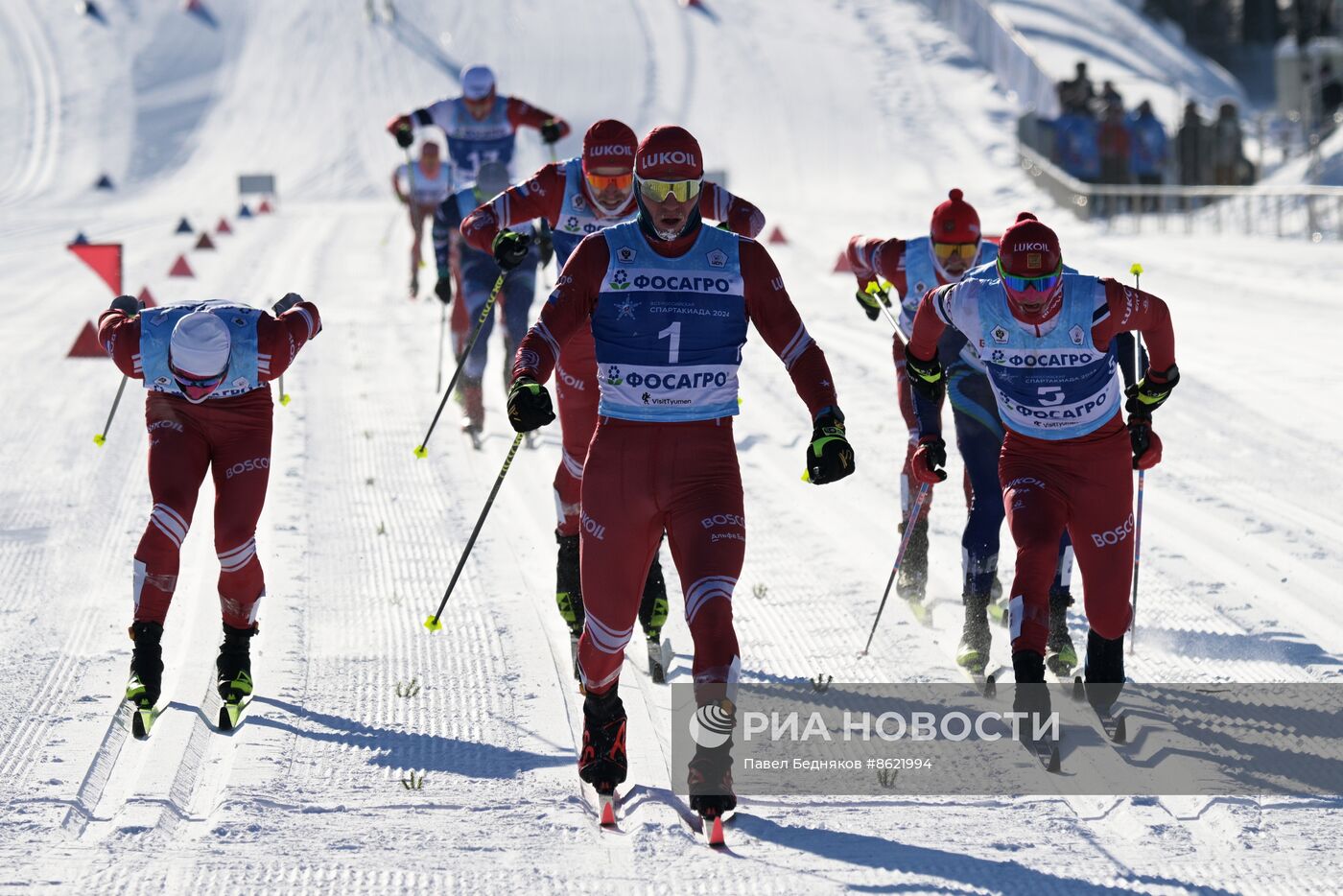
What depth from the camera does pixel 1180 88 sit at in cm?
4362

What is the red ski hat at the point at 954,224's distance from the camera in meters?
7.67

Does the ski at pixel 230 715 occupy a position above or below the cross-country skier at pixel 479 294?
below

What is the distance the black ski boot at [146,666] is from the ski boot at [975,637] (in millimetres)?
3278

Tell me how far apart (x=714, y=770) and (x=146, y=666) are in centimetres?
242

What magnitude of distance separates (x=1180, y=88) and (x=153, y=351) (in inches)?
1617

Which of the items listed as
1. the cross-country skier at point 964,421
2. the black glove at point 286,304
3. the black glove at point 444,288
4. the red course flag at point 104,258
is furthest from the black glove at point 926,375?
the red course flag at point 104,258

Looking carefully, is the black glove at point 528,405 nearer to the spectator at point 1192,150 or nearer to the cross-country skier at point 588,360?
the cross-country skier at point 588,360

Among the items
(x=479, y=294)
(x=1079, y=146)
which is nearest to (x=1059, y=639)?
(x=479, y=294)

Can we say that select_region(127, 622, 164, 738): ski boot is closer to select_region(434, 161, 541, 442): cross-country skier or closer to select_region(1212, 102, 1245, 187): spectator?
select_region(434, 161, 541, 442): cross-country skier

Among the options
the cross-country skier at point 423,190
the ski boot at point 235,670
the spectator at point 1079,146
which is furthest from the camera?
the spectator at point 1079,146

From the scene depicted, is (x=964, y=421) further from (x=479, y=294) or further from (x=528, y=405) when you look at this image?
(x=479, y=294)

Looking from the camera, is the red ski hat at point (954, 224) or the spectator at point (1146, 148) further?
the spectator at point (1146, 148)

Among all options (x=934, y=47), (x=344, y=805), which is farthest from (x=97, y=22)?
(x=344, y=805)

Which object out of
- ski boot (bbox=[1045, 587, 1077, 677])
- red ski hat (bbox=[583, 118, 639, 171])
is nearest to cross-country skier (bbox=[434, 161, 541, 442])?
red ski hat (bbox=[583, 118, 639, 171])
